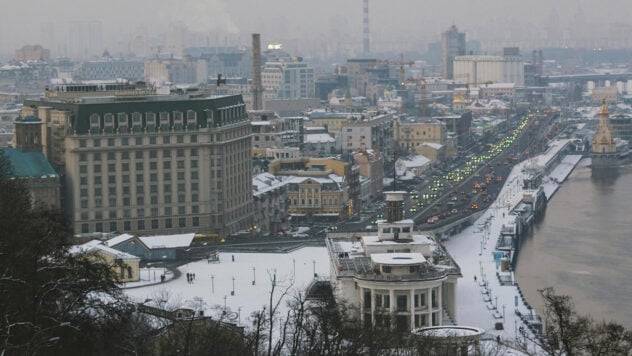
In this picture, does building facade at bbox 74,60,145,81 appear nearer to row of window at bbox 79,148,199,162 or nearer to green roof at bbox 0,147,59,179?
row of window at bbox 79,148,199,162

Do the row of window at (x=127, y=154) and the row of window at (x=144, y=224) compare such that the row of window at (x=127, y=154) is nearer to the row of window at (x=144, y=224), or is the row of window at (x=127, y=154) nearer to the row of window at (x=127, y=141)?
the row of window at (x=127, y=141)

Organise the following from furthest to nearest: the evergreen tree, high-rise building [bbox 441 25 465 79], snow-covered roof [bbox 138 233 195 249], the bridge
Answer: high-rise building [bbox 441 25 465 79], the bridge, snow-covered roof [bbox 138 233 195 249], the evergreen tree

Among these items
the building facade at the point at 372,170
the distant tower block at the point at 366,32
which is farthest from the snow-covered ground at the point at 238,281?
the distant tower block at the point at 366,32

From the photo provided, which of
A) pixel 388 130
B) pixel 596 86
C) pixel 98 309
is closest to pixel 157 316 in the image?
pixel 98 309

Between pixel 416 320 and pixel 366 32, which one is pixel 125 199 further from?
pixel 366 32

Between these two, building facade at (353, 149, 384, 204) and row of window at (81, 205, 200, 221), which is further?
building facade at (353, 149, 384, 204)

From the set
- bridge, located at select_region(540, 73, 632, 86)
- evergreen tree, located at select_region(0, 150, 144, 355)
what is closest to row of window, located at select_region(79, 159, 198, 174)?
evergreen tree, located at select_region(0, 150, 144, 355)

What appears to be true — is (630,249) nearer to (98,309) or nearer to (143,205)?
(143,205)
